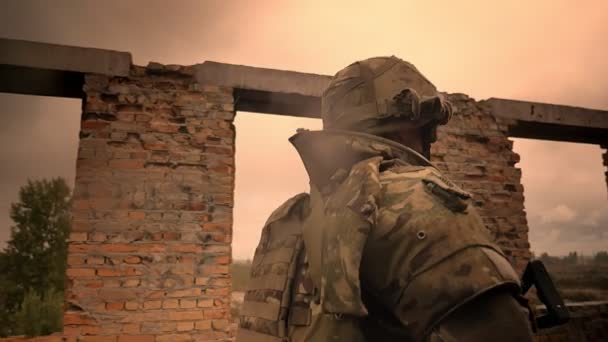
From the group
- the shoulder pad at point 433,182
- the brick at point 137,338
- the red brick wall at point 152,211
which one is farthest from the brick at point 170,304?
the shoulder pad at point 433,182

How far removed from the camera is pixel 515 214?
17.6ft

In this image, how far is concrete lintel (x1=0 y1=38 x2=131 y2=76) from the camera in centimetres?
377

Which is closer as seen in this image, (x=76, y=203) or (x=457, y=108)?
(x=76, y=203)

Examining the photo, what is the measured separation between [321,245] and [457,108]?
4909 mm

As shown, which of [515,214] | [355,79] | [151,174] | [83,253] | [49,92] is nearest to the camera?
[355,79]

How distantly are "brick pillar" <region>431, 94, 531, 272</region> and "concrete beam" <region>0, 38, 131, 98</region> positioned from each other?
3.86m

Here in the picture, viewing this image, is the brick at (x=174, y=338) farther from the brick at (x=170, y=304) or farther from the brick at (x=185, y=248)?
the brick at (x=185, y=248)

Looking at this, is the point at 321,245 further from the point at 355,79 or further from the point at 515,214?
the point at 515,214

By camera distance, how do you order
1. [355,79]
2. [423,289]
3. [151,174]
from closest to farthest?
[423,289] → [355,79] → [151,174]

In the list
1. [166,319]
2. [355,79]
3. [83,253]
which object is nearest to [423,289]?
[355,79]

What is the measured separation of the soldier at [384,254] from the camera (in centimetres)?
87

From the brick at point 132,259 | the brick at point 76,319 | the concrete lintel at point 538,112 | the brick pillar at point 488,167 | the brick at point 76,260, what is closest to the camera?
the brick at point 76,319

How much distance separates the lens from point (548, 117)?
5.61m

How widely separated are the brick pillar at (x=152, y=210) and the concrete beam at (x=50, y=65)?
0.13 m
